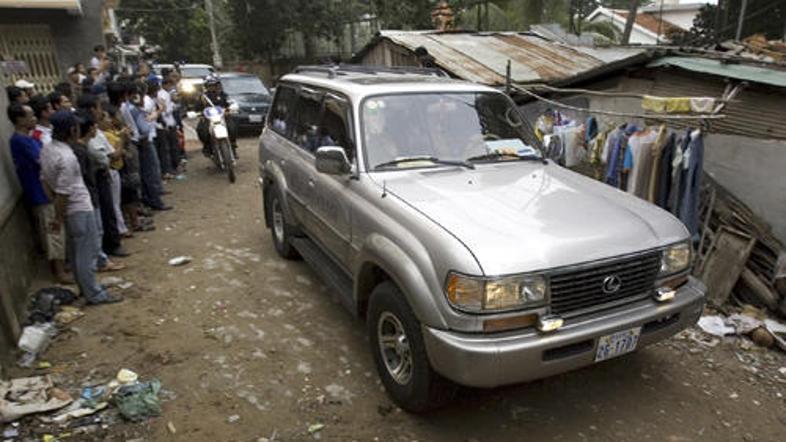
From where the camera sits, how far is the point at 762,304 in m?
4.79

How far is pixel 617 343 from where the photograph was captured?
298 cm

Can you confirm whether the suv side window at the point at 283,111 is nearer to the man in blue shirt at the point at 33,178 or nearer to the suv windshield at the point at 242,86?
the man in blue shirt at the point at 33,178

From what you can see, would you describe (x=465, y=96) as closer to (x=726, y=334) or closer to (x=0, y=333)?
(x=726, y=334)

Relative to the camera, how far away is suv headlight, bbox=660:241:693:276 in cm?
315

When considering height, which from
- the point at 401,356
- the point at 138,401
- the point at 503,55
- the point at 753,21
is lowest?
the point at 138,401

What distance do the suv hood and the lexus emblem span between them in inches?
5.5

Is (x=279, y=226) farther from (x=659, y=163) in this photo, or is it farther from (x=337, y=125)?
(x=659, y=163)

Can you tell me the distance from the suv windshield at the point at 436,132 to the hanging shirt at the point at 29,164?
3.21 metres

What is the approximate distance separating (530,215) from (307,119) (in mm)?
2593

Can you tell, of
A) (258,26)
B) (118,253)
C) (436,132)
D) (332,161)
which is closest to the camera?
(332,161)

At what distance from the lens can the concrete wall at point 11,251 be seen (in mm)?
3887

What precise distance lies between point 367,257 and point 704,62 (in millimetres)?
4874

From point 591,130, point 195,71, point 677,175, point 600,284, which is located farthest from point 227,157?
point 195,71

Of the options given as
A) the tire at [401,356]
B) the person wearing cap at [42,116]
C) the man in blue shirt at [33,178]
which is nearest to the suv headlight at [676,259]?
the tire at [401,356]
